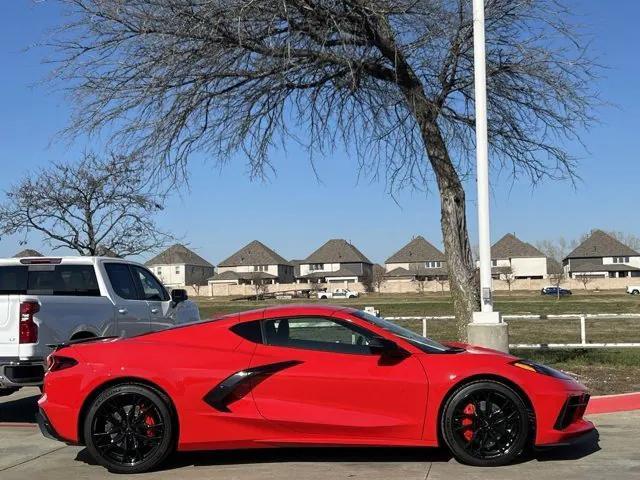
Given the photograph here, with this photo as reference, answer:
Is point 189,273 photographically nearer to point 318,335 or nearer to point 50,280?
point 50,280

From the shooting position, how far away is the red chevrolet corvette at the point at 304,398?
19.5ft

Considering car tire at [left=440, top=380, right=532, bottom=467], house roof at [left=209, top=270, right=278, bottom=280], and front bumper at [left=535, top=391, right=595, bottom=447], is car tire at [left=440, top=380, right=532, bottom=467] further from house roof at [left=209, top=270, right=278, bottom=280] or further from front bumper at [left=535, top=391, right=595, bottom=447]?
house roof at [left=209, top=270, right=278, bottom=280]

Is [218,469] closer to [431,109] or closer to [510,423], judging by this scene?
[510,423]

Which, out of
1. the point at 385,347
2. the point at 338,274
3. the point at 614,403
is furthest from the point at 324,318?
the point at 338,274

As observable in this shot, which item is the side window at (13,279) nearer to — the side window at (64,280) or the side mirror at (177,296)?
the side window at (64,280)

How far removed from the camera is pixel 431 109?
1143 centimetres

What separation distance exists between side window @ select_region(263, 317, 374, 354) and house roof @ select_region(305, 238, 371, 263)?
384ft

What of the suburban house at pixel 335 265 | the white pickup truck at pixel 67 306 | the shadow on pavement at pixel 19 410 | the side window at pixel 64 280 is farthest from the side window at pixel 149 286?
the suburban house at pixel 335 265

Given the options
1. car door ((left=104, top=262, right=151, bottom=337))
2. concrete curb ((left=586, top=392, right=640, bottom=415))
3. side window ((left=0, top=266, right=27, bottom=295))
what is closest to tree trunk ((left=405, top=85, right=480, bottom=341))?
concrete curb ((left=586, top=392, right=640, bottom=415))

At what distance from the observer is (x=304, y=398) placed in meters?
6.01

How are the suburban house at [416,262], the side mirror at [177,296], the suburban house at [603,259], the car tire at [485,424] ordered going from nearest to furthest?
the car tire at [485,424], the side mirror at [177,296], the suburban house at [603,259], the suburban house at [416,262]

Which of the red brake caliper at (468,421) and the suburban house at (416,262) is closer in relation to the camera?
the red brake caliper at (468,421)

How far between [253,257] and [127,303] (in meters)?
119

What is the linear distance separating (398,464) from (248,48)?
269 inches
